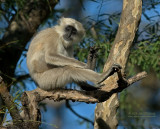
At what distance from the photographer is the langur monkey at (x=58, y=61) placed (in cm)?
535

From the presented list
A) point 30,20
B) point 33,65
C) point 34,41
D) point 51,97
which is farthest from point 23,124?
point 30,20

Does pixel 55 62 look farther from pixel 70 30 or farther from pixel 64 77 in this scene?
pixel 70 30

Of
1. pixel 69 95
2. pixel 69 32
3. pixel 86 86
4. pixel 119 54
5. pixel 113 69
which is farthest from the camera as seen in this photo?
pixel 69 32

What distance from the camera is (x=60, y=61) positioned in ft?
18.8

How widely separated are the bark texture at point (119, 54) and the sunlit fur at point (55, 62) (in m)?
0.50

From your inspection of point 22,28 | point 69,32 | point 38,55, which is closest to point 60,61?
point 38,55

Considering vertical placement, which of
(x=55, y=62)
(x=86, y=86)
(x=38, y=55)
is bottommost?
(x=86, y=86)

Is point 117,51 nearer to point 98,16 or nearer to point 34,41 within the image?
point 34,41

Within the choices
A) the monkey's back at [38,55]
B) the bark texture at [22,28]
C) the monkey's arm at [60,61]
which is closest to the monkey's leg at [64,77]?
the monkey's arm at [60,61]

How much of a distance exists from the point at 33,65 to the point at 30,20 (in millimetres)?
2867

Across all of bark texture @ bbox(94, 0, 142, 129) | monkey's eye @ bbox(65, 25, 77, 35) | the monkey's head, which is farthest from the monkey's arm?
monkey's eye @ bbox(65, 25, 77, 35)

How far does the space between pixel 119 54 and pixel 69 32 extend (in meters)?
1.61

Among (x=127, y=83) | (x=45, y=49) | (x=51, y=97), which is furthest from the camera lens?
(x=45, y=49)

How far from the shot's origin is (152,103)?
14.5 metres
